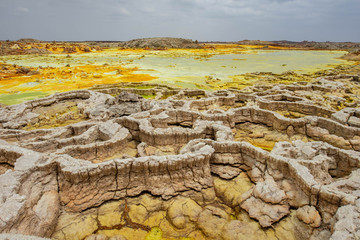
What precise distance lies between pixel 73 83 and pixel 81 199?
19.7m

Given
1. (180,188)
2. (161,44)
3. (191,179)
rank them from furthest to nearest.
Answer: (161,44), (191,179), (180,188)

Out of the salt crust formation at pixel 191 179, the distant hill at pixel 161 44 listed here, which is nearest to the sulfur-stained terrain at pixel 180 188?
the salt crust formation at pixel 191 179

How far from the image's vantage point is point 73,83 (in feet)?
72.6

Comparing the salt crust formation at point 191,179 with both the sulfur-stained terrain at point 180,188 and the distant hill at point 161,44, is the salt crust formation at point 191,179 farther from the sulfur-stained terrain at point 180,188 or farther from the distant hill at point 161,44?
the distant hill at point 161,44

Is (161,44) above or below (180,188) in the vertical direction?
above

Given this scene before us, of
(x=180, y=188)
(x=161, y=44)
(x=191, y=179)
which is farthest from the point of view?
(x=161, y=44)

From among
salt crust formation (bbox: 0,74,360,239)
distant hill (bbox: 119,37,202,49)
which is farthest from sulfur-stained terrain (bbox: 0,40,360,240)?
distant hill (bbox: 119,37,202,49)

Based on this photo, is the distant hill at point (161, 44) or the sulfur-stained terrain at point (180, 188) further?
the distant hill at point (161, 44)

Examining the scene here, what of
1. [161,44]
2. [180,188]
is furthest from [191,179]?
[161,44]

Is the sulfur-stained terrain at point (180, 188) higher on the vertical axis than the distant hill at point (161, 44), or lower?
lower

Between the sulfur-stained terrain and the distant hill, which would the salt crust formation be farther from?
the distant hill

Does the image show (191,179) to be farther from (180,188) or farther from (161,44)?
(161,44)

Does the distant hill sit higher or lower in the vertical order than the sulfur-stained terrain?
higher

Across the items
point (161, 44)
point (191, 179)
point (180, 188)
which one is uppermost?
point (161, 44)
